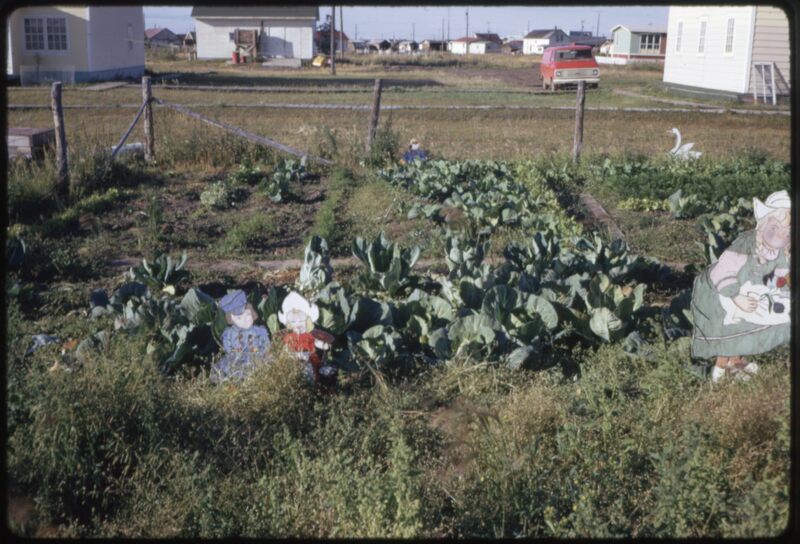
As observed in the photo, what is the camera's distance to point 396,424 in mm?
4188

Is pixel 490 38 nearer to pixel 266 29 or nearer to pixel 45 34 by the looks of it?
pixel 266 29

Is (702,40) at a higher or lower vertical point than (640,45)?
lower

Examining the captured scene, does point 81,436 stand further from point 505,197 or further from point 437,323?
point 505,197

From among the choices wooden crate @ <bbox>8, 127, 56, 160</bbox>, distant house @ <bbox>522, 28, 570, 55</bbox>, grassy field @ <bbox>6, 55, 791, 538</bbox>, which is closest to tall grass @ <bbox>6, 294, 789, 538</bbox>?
grassy field @ <bbox>6, 55, 791, 538</bbox>

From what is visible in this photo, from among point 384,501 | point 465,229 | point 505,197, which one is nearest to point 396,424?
point 384,501

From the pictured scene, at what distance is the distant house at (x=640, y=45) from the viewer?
203 feet

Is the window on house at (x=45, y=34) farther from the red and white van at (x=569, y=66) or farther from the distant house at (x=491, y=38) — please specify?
the distant house at (x=491, y=38)

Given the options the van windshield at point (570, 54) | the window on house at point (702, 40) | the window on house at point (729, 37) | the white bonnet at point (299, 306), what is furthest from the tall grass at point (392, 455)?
the van windshield at point (570, 54)

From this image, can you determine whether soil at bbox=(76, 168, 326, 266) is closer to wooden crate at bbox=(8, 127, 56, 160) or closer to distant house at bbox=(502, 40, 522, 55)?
wooden crate at bbox=(8, 127, 56, 160)

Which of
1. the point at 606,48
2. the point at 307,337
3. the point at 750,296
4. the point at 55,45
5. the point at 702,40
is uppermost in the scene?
the point at 606,48

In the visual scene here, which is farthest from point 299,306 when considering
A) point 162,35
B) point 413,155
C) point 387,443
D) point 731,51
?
point 162,35

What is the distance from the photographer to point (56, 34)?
32.9 meters

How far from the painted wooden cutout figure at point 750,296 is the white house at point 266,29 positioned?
2003 inches

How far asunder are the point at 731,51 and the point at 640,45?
3824 cm
